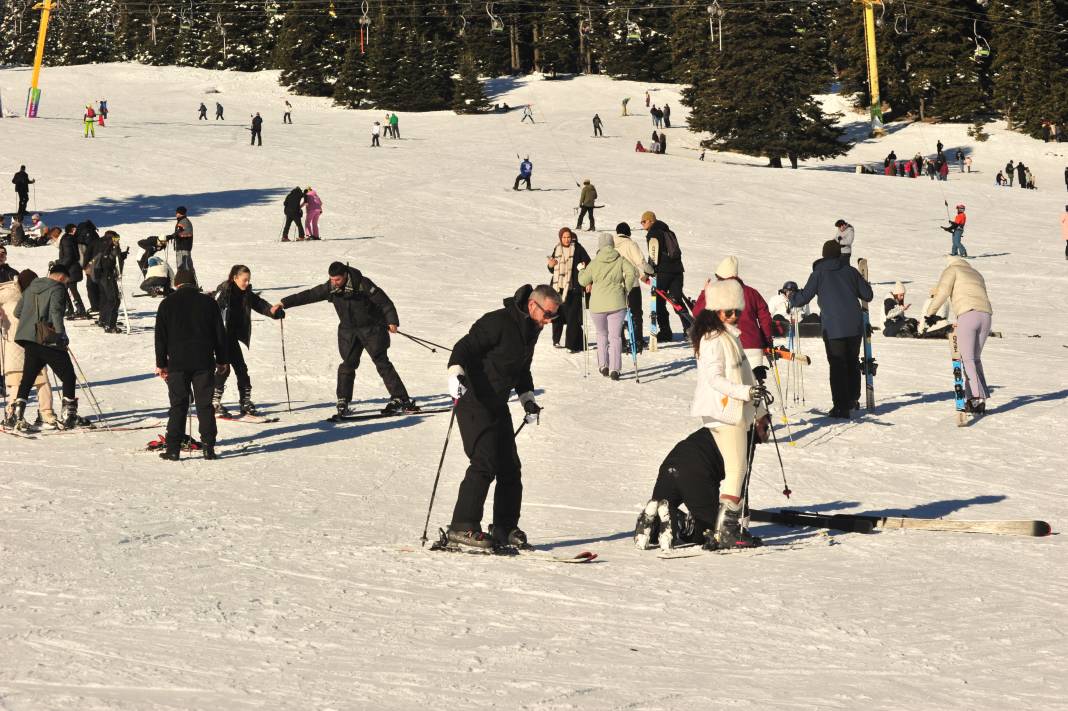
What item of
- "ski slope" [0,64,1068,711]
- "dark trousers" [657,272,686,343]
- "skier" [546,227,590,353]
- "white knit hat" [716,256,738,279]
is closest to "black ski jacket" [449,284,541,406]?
"ski slope" [0,64,1068,711]

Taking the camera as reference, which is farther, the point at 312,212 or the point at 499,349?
the point at 312,212

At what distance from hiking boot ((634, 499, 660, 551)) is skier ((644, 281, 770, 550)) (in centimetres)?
40

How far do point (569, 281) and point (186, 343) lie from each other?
23.2 ft

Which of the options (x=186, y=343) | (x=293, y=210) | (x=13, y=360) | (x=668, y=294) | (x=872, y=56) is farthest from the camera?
(x=872, y=56)

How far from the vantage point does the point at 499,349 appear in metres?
8.31

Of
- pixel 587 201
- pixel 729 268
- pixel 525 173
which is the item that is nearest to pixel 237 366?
pixel 729 268

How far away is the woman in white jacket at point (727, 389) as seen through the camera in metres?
8.39

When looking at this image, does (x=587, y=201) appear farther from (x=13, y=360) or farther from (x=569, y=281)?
(x=13, y=360)

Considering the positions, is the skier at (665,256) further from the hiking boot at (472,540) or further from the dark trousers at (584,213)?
the dark trousers at (584,213)

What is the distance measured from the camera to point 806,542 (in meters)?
9.20

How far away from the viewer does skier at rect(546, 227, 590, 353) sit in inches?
679

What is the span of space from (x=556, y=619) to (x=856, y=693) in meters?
1.69

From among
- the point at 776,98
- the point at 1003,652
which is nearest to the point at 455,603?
the point at 1003,652

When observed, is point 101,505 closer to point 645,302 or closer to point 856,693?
point 856,693
